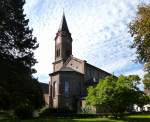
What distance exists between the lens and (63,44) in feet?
309

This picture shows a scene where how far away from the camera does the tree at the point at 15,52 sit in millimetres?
41031

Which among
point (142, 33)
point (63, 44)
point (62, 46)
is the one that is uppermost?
point (63, 44)

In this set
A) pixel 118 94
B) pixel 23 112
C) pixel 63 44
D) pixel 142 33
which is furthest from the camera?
pixel 63 44

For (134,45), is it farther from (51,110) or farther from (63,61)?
(63,61)

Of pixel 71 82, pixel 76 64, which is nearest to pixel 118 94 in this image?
pixel 71 82

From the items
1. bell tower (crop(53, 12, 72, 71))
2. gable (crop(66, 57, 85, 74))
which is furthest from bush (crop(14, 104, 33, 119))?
bell tower (crop(53, 12, 72, 71))

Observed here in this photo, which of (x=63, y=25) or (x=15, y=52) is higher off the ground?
(x=63, y=25)

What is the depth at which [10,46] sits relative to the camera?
43.6 meters

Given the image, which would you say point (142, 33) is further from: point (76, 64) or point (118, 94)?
point (76, 64)

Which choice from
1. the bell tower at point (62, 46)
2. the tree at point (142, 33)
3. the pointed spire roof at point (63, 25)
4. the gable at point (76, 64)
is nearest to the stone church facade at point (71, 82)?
the gable at point (76, 64)

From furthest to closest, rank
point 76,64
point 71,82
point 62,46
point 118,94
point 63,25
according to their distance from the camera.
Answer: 1. point 63,25
2. point 62,46
3. point 76,64
4. point 71,82
5. point 118,94

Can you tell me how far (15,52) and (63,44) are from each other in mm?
50040

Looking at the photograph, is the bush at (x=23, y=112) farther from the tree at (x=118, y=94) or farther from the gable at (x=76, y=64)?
the gable at (x=76, y=64)

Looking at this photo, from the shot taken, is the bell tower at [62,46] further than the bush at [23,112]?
Yes
